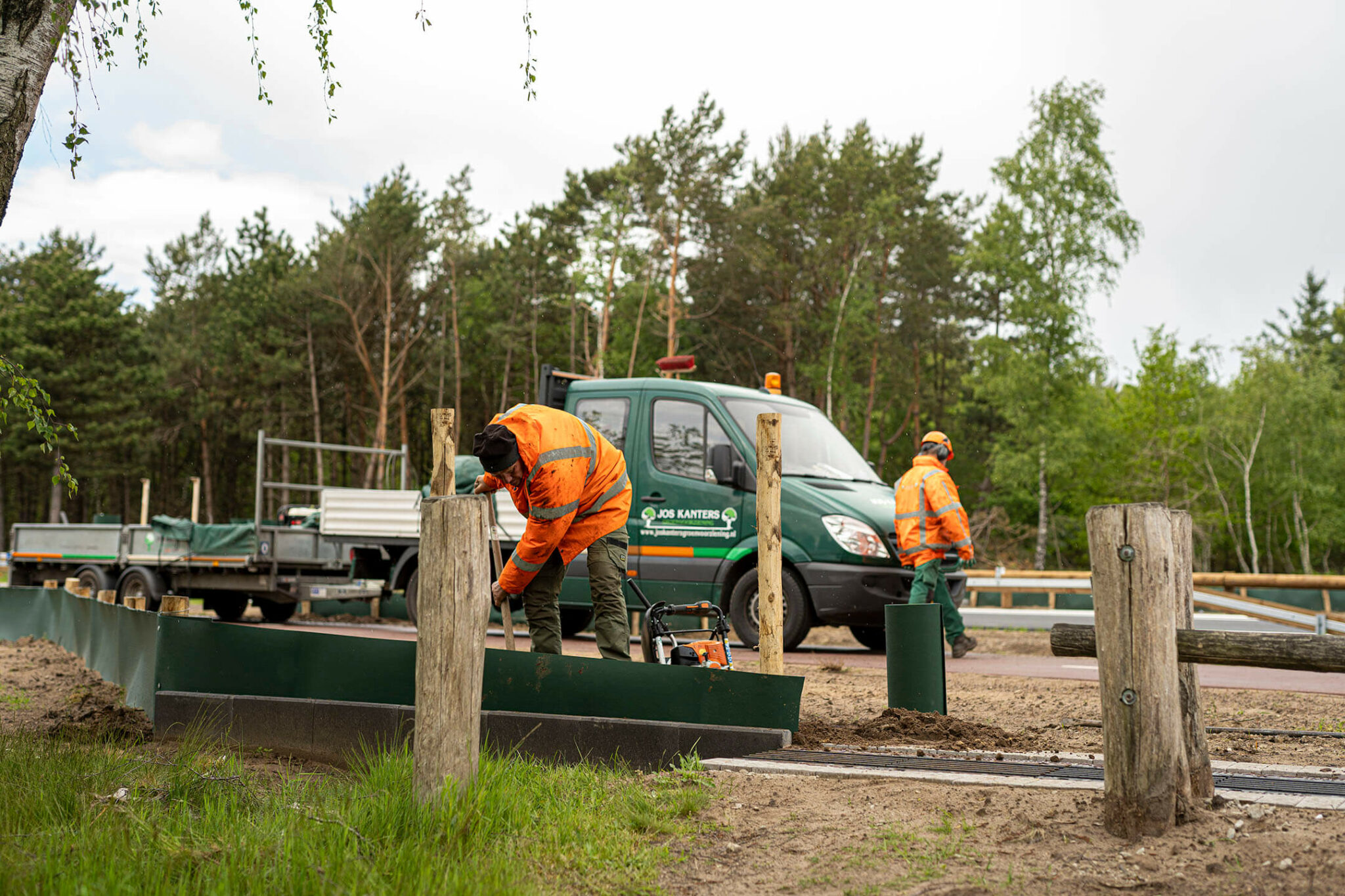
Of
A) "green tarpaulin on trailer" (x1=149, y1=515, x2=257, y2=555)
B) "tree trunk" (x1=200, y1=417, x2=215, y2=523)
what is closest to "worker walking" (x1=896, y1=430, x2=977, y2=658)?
"green tarpaulin on trailer" (x1=149, y1=515, x2=257, y2=555)

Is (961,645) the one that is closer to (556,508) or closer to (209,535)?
(556,508)

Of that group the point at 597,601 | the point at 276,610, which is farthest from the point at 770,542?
the point at 276,610

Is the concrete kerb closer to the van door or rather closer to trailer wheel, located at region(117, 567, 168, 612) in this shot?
the van door

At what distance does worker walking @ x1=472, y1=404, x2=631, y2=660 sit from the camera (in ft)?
20.4

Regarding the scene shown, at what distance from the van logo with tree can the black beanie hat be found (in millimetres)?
4321

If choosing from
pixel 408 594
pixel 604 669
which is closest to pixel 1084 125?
pixel 408 594

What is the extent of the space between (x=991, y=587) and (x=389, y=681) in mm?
11311

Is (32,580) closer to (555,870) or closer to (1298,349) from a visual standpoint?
(555,870)

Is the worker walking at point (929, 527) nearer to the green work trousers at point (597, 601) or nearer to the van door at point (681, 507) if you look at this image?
the van door at point (681, 507)

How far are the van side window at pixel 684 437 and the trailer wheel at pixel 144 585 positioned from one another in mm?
8543

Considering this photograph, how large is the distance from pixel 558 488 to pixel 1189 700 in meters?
3.38

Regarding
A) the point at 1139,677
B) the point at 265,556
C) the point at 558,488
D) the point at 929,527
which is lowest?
the point at 1139,677

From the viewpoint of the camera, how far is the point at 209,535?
1556 centimetres

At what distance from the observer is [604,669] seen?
577 cm
